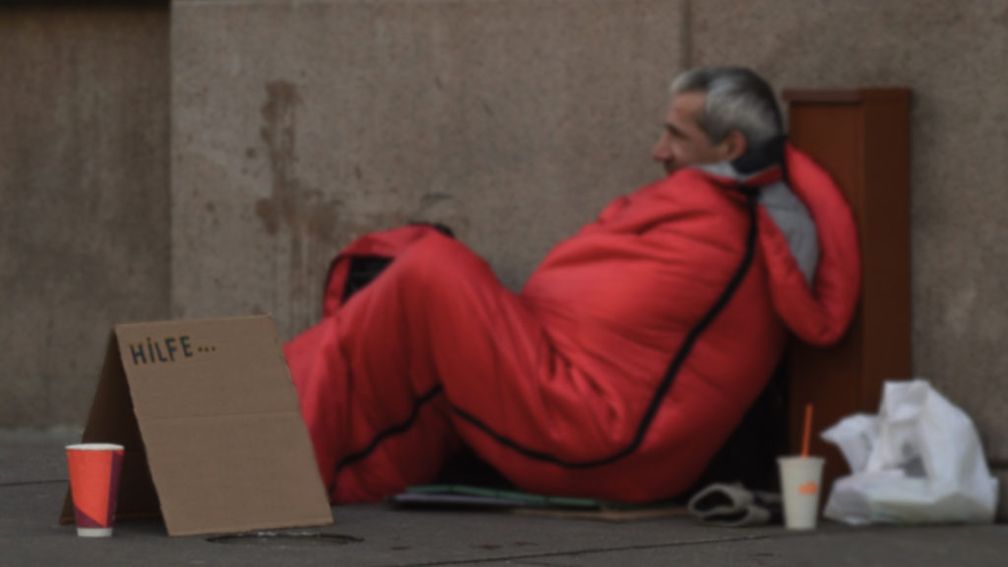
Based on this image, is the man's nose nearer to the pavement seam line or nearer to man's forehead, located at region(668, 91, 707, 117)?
man's forehead, located at region(668, 91, 707, 117)

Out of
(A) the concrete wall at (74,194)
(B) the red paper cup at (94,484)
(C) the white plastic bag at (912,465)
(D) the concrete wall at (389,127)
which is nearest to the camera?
(B) the red paper cup at (94,484)

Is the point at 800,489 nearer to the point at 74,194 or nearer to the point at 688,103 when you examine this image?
the point at 688,103

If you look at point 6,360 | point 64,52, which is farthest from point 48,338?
point 64,52

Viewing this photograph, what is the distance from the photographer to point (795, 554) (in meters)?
5.69

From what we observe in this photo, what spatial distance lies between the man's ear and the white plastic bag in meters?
0.73

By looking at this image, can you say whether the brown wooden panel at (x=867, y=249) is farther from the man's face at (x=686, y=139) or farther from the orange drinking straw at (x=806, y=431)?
the man's face at (x=686, y=139)

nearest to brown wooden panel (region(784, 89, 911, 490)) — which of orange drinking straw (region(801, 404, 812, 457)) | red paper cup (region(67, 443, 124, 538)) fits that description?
orange drinking straw (region(801, 404, 812, 457))

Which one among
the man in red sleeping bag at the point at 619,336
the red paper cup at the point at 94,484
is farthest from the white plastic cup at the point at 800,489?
the red paper cup at the point at 94,484

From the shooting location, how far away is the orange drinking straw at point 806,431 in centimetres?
636

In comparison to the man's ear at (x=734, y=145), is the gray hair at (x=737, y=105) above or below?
above

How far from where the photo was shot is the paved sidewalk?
5449 millimetres

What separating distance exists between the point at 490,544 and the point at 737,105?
1.57 metres

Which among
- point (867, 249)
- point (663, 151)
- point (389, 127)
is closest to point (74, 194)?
point (389, 127)

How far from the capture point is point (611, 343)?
6.53 m
